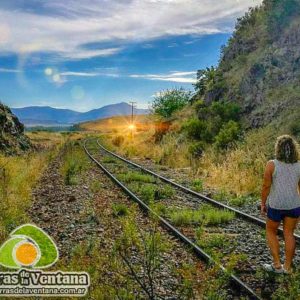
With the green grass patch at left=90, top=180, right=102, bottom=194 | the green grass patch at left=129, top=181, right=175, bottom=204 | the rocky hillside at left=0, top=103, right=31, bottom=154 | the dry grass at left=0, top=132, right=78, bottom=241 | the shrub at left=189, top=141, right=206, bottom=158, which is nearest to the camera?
the dry grass at left=0, top=132, right=78, bottom=241

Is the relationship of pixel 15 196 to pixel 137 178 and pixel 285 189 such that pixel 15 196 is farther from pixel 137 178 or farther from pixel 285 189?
pixel 285 189

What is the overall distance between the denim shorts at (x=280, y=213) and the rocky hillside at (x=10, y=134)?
19.3 m

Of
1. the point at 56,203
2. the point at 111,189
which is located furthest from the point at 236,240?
the point at 111,189

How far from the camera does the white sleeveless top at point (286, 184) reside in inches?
267

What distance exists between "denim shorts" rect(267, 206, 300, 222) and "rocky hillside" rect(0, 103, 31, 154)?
19.3 metres

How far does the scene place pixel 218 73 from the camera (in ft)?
103

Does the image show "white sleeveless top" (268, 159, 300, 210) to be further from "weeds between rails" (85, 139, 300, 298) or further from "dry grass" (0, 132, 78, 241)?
"dry grass" (0, 132, 78, 241)

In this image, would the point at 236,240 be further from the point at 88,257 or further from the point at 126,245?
Answer: the point at 88,257

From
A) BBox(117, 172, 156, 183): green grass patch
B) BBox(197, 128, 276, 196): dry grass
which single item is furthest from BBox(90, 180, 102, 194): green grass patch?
BBox(197, 128, 276, 196): dry grass

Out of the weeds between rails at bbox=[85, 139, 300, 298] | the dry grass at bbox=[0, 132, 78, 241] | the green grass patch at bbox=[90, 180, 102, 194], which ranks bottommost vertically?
the weeds between rails at bbox=[85, 139, 300, 298]

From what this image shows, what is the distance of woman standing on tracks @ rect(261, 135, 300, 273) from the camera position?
6.76 metres

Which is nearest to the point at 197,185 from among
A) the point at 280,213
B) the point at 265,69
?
the point at 280,213

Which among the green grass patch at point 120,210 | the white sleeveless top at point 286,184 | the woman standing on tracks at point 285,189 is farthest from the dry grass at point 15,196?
the white sleeveless top at point 286,184

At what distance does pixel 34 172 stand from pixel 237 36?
63.3ft
